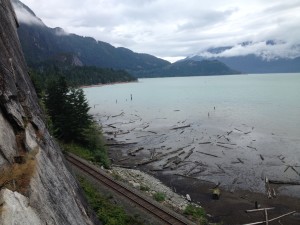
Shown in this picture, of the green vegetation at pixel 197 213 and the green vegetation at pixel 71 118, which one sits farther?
the green vegetation at pixel 71 118

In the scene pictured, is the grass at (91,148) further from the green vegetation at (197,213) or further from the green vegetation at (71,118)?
the green vegetation at (197,213)

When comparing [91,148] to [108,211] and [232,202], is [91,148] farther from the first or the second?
[108,211]

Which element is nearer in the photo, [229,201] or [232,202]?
[232,202]

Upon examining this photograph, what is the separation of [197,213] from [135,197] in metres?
6.00

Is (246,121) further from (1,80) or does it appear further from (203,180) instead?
(1,80)

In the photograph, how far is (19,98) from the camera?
46.3ft

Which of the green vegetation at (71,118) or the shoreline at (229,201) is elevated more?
the green vegetation at (71,118)

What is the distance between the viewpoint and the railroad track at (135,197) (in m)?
24.7

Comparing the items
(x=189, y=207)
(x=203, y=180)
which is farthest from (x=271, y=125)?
(x=189, y=207)

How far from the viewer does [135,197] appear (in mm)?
27828

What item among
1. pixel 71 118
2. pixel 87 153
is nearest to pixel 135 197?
pixel 87 153

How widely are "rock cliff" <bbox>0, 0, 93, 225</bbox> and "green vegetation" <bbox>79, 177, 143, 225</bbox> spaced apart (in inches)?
338

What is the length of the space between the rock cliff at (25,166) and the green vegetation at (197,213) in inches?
597

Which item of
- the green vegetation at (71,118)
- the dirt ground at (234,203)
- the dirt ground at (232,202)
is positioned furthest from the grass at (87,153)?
the dirt ground at (234,203)
